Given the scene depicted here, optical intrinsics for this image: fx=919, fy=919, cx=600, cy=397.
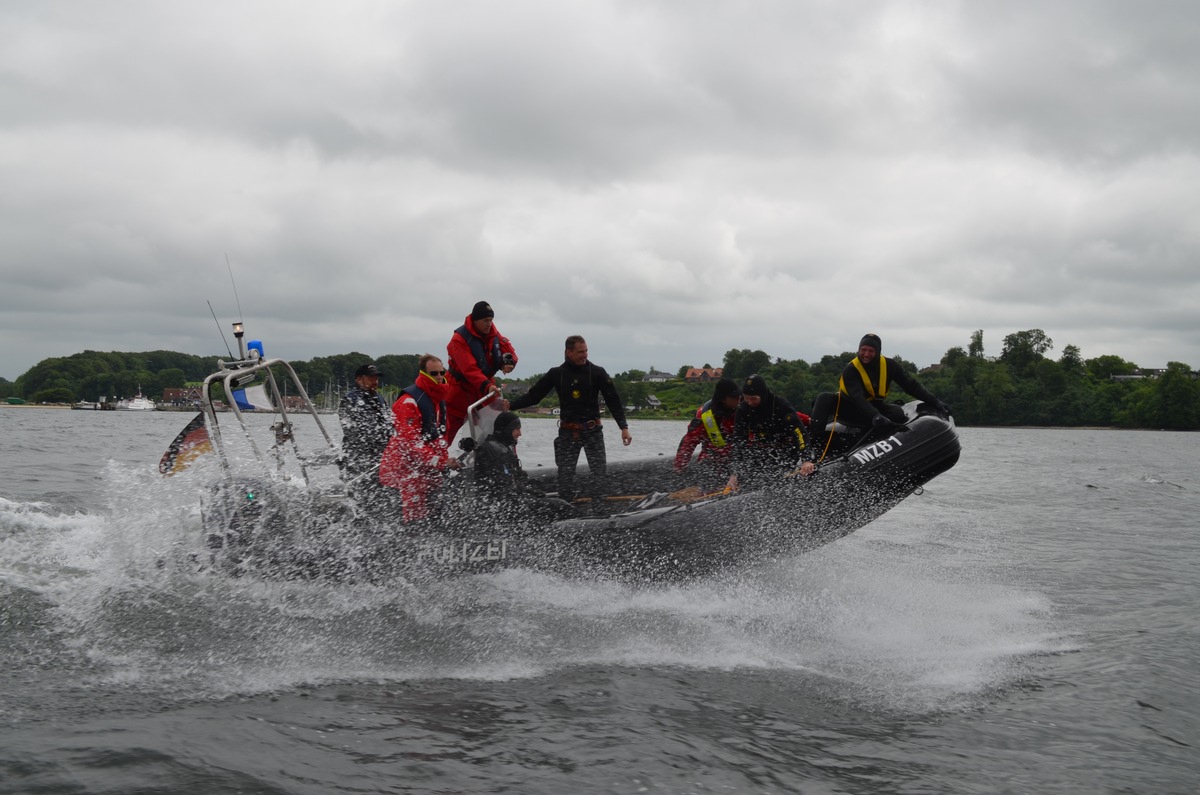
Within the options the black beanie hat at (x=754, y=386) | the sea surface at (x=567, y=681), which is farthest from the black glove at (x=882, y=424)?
the sea surface at (x=567, y=681)

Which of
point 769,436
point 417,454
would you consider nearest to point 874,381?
point 769,436

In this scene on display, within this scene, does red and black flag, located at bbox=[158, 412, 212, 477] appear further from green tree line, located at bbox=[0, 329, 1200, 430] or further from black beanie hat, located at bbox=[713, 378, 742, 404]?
green tree line, located at bbox=[0, 329, 1200, 430]

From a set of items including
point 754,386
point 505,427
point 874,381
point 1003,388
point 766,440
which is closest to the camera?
point 505,427

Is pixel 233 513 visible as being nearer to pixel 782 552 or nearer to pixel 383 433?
pixel 383 433

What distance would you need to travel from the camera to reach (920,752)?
4.03 m

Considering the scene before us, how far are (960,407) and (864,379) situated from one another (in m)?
63.1

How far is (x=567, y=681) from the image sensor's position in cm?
478

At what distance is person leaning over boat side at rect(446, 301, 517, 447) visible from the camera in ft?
21.7

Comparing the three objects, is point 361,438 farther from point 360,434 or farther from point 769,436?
point 769,436

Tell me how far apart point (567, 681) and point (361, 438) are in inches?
96.2

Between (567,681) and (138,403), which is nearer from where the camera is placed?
(567,681)

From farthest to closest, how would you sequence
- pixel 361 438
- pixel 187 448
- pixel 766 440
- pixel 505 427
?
1. pixel 766 440
2. pixel 505 427
3. pixel 361 438
4. pixel 187 448

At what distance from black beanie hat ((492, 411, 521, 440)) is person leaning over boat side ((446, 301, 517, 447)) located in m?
0.21

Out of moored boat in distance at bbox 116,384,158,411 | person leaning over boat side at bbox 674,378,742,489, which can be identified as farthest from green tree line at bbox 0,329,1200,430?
person leaning over boat side at bbox 674,378,742,489
